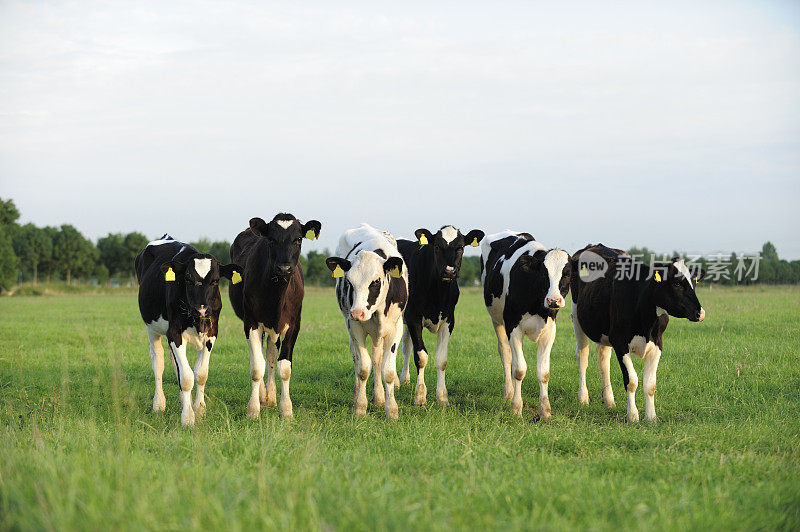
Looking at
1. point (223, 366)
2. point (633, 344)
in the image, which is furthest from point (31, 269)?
point (633, 344)

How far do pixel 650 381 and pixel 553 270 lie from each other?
206 cm

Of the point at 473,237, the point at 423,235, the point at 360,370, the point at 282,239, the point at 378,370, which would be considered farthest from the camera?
the point at 473,237

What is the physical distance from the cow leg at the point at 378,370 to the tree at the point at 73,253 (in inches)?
3618

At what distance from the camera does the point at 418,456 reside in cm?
671

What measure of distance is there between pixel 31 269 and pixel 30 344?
289 ft

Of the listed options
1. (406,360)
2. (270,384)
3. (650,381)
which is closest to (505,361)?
(406,360)

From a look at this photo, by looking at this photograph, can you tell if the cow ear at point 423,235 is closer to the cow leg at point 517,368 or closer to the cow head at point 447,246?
the cow head at point 447,246

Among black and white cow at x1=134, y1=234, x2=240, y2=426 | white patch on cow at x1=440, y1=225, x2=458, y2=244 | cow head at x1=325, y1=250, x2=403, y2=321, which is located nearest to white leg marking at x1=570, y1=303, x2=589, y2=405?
white patch on cow at x1=440, y1=225, x2=458, y2=244

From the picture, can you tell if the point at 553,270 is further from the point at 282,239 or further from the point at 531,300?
the point at 282,239

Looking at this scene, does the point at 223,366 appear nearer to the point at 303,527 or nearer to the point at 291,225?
the point at 291,225

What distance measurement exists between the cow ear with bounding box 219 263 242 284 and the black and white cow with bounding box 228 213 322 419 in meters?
0.11

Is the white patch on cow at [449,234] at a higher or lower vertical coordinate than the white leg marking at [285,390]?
higher

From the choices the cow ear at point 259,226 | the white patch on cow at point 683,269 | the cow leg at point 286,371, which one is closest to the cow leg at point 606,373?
the white patch on cow at point 683,269

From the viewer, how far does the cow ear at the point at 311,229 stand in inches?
388
